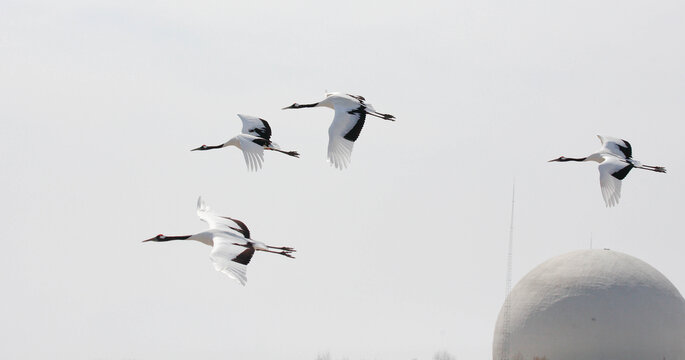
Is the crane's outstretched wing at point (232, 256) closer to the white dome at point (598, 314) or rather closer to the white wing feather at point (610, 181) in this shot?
the white wing feather at point (610, 181)

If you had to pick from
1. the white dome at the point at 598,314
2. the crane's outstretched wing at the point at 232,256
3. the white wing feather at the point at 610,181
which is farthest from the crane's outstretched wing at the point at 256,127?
the white dome at the point at 598,314

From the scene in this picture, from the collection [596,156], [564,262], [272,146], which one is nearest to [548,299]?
[564,262]

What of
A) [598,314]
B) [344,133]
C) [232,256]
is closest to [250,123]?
[344,133]

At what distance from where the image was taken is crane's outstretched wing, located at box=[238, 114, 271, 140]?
45.0m

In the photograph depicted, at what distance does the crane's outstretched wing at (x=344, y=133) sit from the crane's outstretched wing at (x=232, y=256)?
4.71m

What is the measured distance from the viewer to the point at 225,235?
39625mm

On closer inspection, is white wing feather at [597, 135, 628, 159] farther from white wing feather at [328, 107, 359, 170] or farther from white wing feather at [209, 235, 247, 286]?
white wing feather at [209, 235, 247, 286]

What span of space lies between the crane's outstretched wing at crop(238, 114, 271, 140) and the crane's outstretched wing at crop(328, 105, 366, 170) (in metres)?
2.33

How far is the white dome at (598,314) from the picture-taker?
6700 centimetres

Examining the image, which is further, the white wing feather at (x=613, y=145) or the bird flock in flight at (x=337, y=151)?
the white wing feather at (x=613, y=145)

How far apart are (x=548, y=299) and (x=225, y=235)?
3130 cm

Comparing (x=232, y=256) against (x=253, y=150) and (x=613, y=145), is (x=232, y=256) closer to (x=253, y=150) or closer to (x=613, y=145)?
(x=253, y=150)

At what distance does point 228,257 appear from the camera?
36.4 m

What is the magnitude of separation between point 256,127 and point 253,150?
187 centimetres
